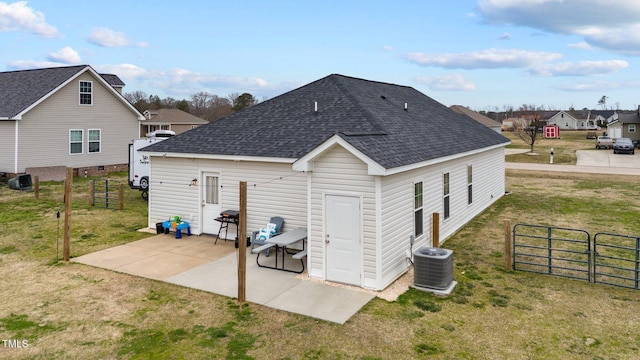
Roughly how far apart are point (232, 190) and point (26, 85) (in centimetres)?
2280

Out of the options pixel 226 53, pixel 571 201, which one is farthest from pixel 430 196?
pixel 226 53

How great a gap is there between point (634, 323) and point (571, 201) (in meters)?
13.8

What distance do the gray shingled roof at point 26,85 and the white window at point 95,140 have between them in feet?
12.1

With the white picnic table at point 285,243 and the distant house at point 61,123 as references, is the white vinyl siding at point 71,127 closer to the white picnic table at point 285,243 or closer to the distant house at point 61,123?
the distant house at point 61,123

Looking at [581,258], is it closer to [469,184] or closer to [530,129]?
[469,184]

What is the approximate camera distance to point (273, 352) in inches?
239

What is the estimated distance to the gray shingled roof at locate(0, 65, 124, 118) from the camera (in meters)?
24.2

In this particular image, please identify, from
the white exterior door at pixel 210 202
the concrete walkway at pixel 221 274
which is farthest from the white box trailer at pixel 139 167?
the white exterior door at pixel 210 202

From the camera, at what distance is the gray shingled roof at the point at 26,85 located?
24156 millimetres

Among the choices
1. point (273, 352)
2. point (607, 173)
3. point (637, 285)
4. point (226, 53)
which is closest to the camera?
point (273, 352)

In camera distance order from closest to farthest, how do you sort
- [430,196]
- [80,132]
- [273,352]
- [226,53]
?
[273,352] → [430,196] → [226,53] → [80,132]

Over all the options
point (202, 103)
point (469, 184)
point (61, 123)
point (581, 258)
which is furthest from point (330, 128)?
point (202, 103)

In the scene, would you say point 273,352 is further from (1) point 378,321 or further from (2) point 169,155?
(2) point 169,155

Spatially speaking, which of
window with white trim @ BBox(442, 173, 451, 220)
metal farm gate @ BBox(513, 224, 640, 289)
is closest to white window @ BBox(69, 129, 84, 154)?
window with white trim @ BBox(442, 173, 451, 220)
